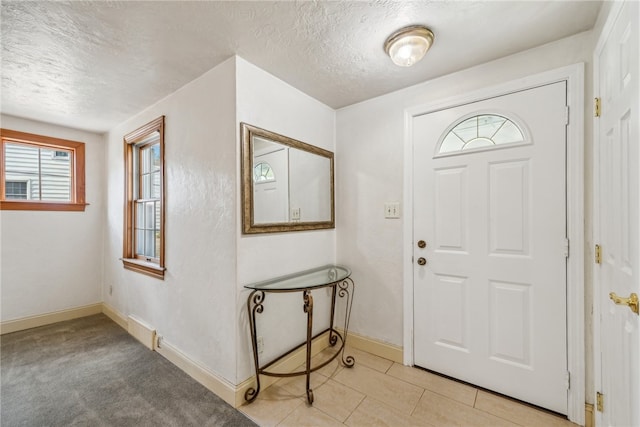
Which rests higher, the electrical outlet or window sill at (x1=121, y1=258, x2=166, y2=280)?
the electrical outlet

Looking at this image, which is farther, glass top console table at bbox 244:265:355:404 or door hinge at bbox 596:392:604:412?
glass top console table at bbox 244:265:355:404

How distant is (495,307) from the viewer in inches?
72.2

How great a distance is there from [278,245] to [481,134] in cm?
173

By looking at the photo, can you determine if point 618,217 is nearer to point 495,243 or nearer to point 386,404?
point 495,243

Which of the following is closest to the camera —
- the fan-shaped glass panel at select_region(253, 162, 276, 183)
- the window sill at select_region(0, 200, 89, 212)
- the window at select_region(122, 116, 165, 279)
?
the fan-shaped glass panel at select_region(253, 162, 276, 183)

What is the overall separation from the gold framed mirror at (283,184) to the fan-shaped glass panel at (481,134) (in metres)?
1.07

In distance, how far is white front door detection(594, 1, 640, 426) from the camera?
3.17 ft

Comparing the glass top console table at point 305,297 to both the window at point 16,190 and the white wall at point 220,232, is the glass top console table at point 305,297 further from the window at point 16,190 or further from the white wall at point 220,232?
the window at point 16,190

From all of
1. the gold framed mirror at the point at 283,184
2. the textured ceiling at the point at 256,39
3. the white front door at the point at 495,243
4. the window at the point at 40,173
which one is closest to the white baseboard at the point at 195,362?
the white front door at the point at 495,243

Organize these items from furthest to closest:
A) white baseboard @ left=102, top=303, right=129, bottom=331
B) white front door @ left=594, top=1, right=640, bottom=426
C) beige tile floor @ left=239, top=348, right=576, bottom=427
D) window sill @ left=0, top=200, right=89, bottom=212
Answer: white baseboard @ left=102, top=303, right=129, bottom=331
window sill @ left=0, top=200, right=89, bottom=212
beige tile floor @ left=239, top=348, right=576, bottom=427
white front door @ left=594, top=1, right=640, bottom=426

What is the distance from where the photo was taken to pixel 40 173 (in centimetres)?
309

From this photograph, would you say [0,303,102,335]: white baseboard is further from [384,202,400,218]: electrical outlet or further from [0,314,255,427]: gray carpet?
[384,202,400,218]: electrical outlet

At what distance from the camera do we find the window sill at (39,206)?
2830 millimetres

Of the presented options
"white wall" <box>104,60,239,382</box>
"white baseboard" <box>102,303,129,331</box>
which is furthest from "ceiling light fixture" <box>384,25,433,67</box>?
"white baseboard" <box>102,303,129,331</box>
